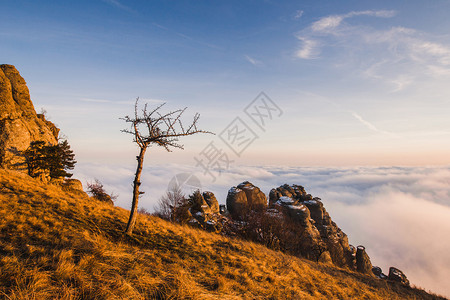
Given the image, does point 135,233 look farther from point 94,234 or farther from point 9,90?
point 9,90

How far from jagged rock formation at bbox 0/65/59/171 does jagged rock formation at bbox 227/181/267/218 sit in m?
33.2

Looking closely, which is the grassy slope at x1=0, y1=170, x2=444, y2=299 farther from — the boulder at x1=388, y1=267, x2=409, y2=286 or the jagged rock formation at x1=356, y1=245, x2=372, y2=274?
the jagged rock formation at x1=356, y1=245, x2=372, y2=274

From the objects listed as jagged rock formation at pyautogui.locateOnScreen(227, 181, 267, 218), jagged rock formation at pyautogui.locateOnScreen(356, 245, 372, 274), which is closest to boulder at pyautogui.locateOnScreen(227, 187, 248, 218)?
jagged rock formation at pyautogui.locateOnScreen(227, 181, 267, 218)

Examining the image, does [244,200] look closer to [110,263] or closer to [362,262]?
[362,262]

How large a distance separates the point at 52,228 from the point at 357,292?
15.1 metres

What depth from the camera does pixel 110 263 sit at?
580cm

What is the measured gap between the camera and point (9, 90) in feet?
77.0

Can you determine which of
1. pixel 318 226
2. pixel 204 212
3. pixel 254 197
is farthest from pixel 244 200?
pixel 318 226

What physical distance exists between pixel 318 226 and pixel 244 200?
18.9 metres

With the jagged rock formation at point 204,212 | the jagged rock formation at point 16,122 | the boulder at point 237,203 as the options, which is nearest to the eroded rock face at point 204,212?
the jagged rock formation at point 204,212

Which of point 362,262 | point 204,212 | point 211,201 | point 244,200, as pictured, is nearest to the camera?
point 204,212

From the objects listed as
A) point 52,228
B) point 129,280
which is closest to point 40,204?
point 52,228

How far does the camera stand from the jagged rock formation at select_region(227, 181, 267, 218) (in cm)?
4422

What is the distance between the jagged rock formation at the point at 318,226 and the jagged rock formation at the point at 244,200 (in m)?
3.31
